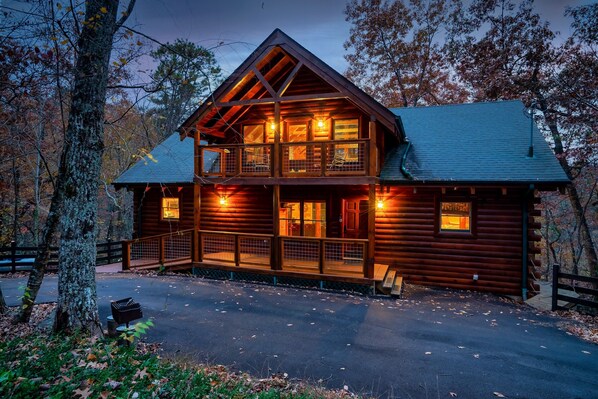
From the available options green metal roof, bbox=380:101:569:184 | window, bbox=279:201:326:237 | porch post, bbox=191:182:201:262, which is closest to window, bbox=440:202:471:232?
green metal roof, bbox=380:101:569:184

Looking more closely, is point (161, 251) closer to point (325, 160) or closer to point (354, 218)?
point (325, 160)

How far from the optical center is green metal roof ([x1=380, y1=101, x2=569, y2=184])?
10.3 m

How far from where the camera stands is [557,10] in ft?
44.6

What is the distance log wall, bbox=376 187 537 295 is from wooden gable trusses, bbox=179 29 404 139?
2.77 metres

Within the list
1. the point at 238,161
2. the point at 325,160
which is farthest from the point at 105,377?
the point at 238,161

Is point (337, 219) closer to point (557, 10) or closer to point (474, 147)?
point (474, 147)

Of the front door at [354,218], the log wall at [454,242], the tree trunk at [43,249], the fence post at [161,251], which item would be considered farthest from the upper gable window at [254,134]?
the tree trunk at [43,249]

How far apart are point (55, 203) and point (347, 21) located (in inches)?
961

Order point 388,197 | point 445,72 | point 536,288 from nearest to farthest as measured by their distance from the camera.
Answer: point 536,288, point 388,197, point 445,72

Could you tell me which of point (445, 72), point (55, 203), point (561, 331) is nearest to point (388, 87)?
point (445, 72)

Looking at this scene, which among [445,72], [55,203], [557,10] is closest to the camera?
[55,203]

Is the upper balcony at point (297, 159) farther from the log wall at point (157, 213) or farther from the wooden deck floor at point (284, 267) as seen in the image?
the wooden deck floor at point (284, 267)

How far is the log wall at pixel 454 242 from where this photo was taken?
10523 millimetres

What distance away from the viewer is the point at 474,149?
11.8 meters
